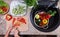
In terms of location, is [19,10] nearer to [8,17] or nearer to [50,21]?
[8,17]

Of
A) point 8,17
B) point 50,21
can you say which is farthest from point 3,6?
point 50,21

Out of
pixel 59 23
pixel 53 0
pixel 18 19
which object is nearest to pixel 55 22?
pixel 59 23

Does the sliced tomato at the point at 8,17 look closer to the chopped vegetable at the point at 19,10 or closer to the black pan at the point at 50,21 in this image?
the chopped vegetable at the point at 19,10

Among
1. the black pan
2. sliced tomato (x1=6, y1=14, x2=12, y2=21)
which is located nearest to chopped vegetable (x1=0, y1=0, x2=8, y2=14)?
sliced tomato (x1=6, y1=14, x2=12, y2=21)

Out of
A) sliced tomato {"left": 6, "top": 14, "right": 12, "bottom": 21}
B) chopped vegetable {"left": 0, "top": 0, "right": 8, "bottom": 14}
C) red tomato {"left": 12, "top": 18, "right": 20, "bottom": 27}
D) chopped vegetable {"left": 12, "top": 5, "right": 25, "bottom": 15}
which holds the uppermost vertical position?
chopped vegetable {"left": 0, "top": 0, "right": 8, "bottom": 14}

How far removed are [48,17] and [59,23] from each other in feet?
0.34

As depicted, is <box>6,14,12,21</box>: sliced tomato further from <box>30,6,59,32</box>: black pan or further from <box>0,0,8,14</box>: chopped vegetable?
<box>30,6,59,32</box>: black pan

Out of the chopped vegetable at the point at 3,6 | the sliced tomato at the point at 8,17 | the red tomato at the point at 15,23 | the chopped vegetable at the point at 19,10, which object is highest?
the chopped vegetable at the point at 3,6

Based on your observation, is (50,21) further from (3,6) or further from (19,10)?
(3,6)

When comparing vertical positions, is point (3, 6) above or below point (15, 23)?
above

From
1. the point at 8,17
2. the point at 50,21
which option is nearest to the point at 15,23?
the point at 8,17

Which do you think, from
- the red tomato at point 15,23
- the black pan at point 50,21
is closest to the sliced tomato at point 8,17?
the red tomato at point 15,23

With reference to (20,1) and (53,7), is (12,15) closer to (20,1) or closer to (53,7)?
(20,1)

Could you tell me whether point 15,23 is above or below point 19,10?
below
